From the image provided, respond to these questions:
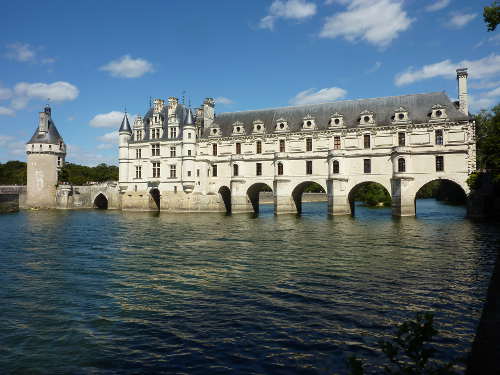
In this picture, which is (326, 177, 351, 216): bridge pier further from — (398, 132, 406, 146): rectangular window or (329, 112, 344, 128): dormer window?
(398, 132, 406, 146): rectangular window

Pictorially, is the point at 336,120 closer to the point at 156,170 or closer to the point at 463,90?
the point at 463,90

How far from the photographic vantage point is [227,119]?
5475 cm

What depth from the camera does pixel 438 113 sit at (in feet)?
132

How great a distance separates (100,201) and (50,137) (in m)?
14.0

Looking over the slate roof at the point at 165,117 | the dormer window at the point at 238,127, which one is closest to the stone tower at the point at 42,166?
the slate roof at the point at 165,117

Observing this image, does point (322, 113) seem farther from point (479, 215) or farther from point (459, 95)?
point (479, 215)

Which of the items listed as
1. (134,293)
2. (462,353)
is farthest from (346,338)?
(134,293)

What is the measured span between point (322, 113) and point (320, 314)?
4010 cm

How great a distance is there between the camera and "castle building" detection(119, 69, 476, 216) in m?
39.9

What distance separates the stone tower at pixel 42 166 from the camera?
203ft

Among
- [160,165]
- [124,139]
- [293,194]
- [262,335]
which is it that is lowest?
[262,335]

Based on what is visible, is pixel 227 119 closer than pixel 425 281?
No

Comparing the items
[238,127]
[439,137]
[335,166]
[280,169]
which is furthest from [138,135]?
[439,137]

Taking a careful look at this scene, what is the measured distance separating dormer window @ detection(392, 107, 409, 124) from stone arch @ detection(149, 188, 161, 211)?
1399 inches
